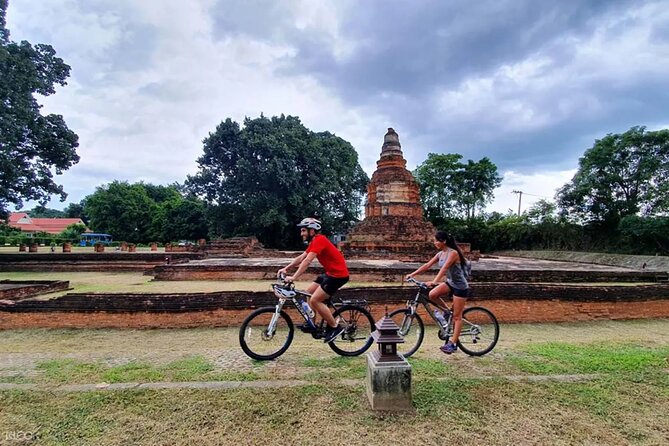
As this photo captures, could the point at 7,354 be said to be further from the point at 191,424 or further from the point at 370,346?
the point at 370,346

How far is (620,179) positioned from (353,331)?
27.3 metres

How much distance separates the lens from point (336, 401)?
308cm

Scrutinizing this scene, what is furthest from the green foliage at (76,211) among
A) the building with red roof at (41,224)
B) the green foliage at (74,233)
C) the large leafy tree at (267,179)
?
the large leafy tree at (267,179)

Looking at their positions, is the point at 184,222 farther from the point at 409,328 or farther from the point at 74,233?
the point at 409,328

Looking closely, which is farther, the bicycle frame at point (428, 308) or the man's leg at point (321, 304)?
the bicycle frame at point (428, 308)

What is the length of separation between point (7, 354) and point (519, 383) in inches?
230

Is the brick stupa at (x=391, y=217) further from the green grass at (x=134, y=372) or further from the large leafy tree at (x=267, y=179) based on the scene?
the green grass at (x=134, y=372)

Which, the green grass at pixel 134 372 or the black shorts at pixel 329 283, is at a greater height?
the black shorts at pixel 329 283

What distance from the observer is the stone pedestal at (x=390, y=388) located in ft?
9.70

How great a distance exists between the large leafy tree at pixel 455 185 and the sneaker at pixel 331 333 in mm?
35822

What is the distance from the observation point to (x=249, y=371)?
12.3ft

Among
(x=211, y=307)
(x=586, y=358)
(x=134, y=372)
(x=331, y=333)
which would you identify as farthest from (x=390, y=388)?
(x=211, y=307)

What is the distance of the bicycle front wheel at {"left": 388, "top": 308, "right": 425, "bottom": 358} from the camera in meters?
4.50

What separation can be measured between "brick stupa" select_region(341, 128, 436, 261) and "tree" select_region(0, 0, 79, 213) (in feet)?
45.6
